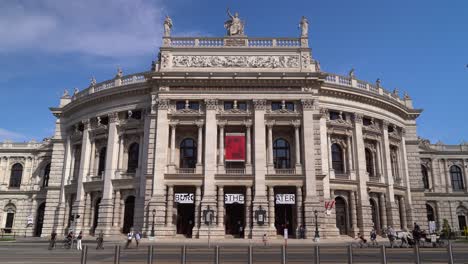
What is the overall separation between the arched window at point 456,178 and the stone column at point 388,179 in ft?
71.3

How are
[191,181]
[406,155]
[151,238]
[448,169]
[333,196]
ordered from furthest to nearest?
[448,169]
[406,155]
[333,196]
[191,181]
[151,238]

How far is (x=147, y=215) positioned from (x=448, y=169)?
49.7 m

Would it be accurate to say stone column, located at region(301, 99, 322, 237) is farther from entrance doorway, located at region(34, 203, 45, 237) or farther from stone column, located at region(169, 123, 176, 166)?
entrance doorway, located at region(34, 203, 45, 237)

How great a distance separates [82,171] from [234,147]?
64.5 ft

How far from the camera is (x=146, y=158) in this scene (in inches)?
1702

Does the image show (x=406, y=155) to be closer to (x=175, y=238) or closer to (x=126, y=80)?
(x=175, y=238)

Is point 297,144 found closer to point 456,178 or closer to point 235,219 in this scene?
point 235,219

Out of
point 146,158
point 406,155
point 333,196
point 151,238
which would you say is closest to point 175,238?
point 151,238

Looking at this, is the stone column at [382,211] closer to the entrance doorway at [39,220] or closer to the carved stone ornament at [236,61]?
the carved stone ornament at [236,61]

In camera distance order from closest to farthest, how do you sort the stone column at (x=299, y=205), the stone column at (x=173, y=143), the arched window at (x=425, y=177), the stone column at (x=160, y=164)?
1. the stone column at (x=160, y=164)
2. the stone column at (x=299, y=205)
3. the stone column at (x=173, y=143)
4. the arched window at (x=425, y=177)

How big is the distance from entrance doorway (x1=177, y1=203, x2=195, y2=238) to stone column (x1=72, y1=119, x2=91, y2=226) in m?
13.0

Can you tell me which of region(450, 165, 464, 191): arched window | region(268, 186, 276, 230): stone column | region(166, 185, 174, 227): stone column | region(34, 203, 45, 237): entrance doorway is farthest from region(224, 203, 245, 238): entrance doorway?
region(450, 165, 464, 191): arched window

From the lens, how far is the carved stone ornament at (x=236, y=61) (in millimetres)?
44625

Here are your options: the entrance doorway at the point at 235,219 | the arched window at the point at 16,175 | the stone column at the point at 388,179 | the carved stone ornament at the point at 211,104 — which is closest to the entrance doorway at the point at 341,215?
the stone column at the point at 388,179
